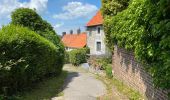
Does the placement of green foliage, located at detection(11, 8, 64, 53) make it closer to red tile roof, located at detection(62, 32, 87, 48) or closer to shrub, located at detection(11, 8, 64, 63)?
shrub, located at detection(11, 8, 64, 63)

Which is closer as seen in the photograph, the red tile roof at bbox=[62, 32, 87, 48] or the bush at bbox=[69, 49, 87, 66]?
the bush at bbox=[69, 49, 87, 66]

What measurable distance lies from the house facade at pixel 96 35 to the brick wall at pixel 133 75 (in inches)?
1062

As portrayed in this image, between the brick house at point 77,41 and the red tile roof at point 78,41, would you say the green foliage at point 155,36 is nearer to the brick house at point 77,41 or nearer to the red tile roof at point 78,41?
the brick house at point 77,41

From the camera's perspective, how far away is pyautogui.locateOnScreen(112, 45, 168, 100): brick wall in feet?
36.9

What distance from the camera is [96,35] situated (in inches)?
1927

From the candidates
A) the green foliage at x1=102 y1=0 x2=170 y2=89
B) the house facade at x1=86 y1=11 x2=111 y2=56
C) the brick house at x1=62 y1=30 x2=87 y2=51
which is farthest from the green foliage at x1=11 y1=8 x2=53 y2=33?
the brick house at x1=62 y1=30 x2=87 y2=51

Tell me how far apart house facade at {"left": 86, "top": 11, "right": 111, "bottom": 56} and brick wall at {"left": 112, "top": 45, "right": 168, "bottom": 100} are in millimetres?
26962

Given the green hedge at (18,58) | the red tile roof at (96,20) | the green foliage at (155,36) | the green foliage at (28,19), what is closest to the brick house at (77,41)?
the red tile roof at (96,20)

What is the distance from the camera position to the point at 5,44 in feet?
42.0

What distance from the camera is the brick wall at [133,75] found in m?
11.2

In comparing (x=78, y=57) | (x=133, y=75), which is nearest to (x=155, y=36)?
(x=133, y=75)

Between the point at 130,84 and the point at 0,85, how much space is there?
6.13 metres

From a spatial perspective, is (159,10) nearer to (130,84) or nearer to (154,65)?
(154,65)

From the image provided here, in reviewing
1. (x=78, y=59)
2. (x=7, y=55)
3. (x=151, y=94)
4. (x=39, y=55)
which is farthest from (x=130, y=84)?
(x=78, y=59)
